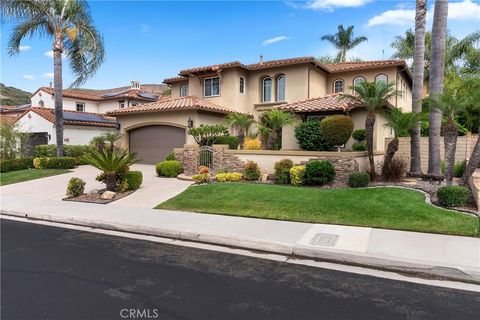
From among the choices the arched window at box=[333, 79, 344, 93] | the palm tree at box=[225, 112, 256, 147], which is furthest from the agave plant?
the arched window at box=[333, 79, 344, 93]

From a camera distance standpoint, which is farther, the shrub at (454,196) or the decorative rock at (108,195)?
the decorative rock at (108,195)

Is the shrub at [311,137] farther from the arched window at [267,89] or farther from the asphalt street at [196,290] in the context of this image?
the asphalt street at [196,290]

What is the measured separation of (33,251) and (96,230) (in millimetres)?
1933

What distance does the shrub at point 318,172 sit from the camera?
Result: 12195 mm

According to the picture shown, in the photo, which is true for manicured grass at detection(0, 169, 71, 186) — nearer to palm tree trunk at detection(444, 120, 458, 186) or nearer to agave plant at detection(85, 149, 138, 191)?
agave plant at detection(85, 149, 138, 191)

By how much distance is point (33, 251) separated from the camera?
22.1 ft

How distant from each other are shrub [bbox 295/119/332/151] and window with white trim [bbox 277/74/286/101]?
6.98m

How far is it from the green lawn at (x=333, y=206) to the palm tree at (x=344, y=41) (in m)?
30.9

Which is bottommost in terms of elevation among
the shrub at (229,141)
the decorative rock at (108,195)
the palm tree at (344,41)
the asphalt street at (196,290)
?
the asphalt street at (196,290)

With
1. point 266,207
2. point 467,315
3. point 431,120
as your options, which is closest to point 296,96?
point 431,120

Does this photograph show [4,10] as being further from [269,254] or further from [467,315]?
[467,315]

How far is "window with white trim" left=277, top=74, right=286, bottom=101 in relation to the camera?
2272cm

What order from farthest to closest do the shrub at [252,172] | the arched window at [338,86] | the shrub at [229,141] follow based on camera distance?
1. the arched window at [338,86]
2. the shrub at [229,141]
3. the shrub at [252,172]

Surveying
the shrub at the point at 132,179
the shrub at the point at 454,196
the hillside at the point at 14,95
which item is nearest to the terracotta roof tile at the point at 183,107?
the shrub at the point at 132,179
